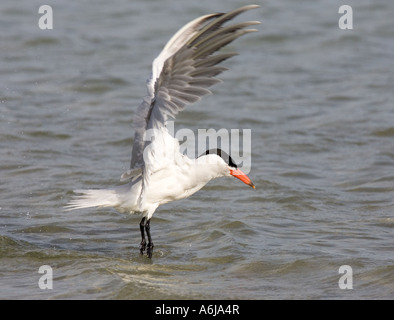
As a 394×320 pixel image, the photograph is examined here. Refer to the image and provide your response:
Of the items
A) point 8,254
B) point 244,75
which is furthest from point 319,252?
point 244,75

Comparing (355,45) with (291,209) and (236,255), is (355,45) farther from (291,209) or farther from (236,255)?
(236,255)

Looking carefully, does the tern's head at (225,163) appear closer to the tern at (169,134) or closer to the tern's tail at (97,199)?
the tern at (169,134)

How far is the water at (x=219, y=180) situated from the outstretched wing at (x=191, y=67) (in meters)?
1.36

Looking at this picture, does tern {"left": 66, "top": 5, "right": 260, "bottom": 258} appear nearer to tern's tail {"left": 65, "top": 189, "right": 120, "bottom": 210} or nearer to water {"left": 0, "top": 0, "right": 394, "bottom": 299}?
tern's tail {"left": 65, "top": 189, "right": 120, "bottom": 210}

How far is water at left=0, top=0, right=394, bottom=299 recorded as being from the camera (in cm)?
589

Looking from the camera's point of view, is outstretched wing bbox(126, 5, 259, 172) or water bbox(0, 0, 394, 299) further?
water bbox(0, 0, 394, 299)

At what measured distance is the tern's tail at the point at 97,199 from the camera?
612 centimetres

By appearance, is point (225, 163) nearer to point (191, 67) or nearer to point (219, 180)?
point (191, 67)

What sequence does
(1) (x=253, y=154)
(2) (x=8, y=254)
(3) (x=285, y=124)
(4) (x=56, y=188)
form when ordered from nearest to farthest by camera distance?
(2) (x=8, y=254)
(4) (x=56, y=188)
(1) (x=253, y=154)
(3) (x=285, y=124)

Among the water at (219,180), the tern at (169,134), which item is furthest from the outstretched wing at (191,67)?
the water at (219,180)

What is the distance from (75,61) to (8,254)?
287 inches

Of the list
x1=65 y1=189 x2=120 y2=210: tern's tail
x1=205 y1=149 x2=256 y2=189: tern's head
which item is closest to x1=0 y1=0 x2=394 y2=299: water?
x1=65 y1=189 x2=120 y2=210: tern's tail

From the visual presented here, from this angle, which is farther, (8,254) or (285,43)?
(285,43)
